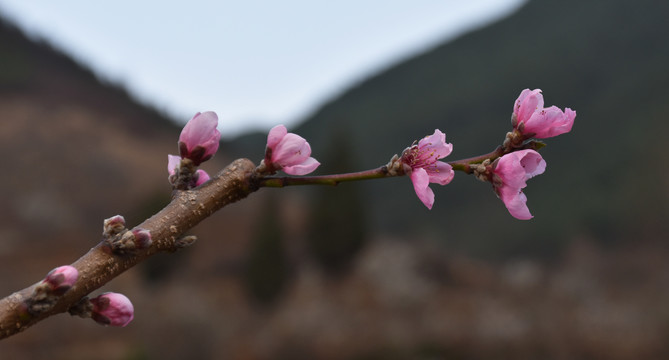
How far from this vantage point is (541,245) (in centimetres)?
Result: 1435

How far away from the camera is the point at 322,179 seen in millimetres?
584

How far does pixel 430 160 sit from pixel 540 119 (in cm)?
14

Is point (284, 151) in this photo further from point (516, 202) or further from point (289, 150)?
point (516, 202)

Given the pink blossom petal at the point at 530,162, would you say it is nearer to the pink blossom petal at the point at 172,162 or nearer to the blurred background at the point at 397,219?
the pink blossom petal at the point at 172,162

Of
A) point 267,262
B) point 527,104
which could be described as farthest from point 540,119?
point 267,262

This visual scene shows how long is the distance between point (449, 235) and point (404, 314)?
4416 millimetres

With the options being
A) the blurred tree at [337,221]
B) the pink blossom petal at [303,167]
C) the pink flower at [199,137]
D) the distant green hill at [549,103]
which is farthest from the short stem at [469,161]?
the distant green hill at [549,103]

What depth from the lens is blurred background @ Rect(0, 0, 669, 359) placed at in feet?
34.0

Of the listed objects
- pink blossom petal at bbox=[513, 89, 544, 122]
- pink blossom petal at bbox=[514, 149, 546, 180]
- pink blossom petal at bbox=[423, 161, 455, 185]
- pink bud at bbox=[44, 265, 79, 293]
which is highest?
pink blossom petal at bbox=[513, 89, 544, 122]

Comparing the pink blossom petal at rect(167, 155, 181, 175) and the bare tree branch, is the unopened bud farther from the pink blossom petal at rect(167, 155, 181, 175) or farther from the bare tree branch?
the pink blossom petal at rect(167, 155, 181, 175)

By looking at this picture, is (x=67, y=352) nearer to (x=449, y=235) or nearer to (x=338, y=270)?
(x=338, y=270)

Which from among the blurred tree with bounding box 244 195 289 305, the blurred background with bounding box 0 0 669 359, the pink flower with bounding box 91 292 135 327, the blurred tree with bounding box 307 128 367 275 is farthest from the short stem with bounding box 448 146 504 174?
the blurred tree with bounding box 307 128 367 275

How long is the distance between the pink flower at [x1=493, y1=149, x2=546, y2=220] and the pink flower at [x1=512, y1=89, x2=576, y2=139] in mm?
38

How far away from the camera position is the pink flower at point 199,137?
67 cm
